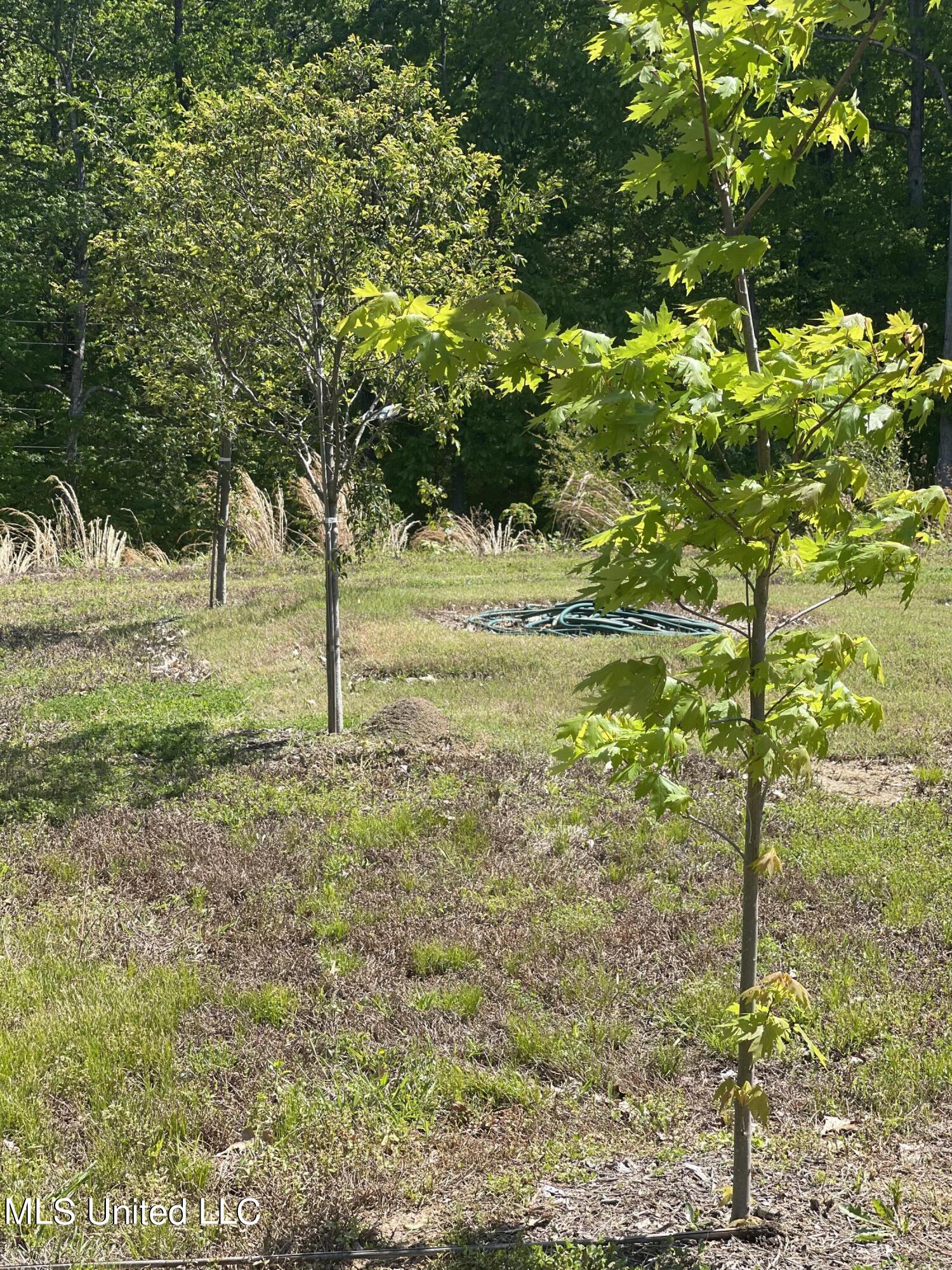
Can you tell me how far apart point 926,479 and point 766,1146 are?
22679 millimetres

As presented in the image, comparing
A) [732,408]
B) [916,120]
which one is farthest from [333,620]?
[916,120]

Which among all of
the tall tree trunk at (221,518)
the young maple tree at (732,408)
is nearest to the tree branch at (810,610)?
the young maple tree at (732,408)

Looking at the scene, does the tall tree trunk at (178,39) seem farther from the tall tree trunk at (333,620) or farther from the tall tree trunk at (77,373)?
the tall tree trunk at (333,620)

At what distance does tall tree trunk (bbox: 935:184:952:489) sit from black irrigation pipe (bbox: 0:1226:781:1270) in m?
20.7

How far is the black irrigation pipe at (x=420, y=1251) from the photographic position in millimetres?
3275

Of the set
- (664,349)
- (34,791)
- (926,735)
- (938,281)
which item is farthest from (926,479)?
(664,349)

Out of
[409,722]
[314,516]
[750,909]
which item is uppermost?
[314,516]

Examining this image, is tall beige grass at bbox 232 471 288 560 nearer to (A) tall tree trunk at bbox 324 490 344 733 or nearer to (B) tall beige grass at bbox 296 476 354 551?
(B) tall beige grass at bbox 296 476 354 551

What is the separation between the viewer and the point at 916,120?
2483 centimetres

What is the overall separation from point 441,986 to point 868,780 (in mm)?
3577

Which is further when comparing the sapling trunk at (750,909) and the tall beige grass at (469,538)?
the tall beige grass at (469,538)

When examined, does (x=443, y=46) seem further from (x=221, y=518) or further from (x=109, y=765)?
(x=109, y=765)

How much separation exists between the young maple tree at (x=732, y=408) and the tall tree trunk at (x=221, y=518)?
9220mm

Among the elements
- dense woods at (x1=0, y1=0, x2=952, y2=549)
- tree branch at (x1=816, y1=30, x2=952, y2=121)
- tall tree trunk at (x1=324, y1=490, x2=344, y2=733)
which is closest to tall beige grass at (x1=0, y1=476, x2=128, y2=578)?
dense woods at (x1=0, y1=0, x2=952, y2=549)
